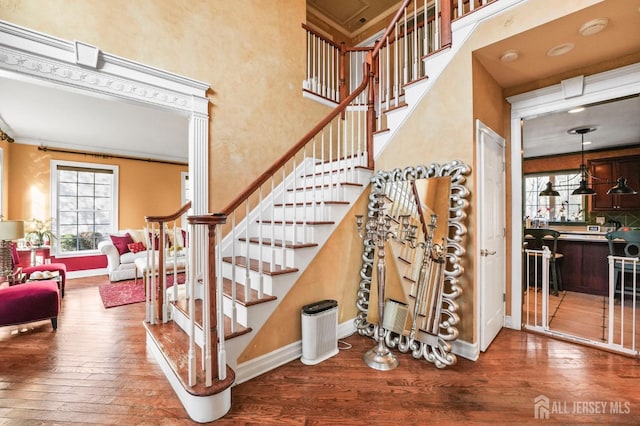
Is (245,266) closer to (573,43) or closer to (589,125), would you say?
(573,43)

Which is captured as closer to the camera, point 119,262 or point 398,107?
point 398,107

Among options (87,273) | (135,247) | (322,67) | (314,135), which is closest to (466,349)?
(314,135)

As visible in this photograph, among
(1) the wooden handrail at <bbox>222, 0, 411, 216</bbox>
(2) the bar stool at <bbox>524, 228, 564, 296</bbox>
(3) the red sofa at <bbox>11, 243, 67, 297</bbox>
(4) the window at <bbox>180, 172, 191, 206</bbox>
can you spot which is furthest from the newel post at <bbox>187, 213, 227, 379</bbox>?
(4) the window at <bbox>180, 172, 191, 206</bbox>

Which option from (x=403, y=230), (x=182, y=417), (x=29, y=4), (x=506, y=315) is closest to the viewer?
(x=182, y=417)

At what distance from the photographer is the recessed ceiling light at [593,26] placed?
1985 mm

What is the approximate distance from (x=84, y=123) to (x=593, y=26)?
21.5 feet

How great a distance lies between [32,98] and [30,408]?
389 centimetres

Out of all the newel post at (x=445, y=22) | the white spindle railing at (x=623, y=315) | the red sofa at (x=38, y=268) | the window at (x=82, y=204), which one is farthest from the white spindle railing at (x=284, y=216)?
the window at (x=82, y=204)

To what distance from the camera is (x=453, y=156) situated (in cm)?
246

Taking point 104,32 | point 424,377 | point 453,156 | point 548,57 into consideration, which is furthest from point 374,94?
point 424,377

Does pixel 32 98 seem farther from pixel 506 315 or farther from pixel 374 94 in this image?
pixel 506 315

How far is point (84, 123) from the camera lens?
462 centimetres

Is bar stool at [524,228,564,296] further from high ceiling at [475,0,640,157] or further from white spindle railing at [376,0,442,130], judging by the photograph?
white spindle railing at [376,0,442,130]

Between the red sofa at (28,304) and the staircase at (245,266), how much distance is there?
1249 mm
